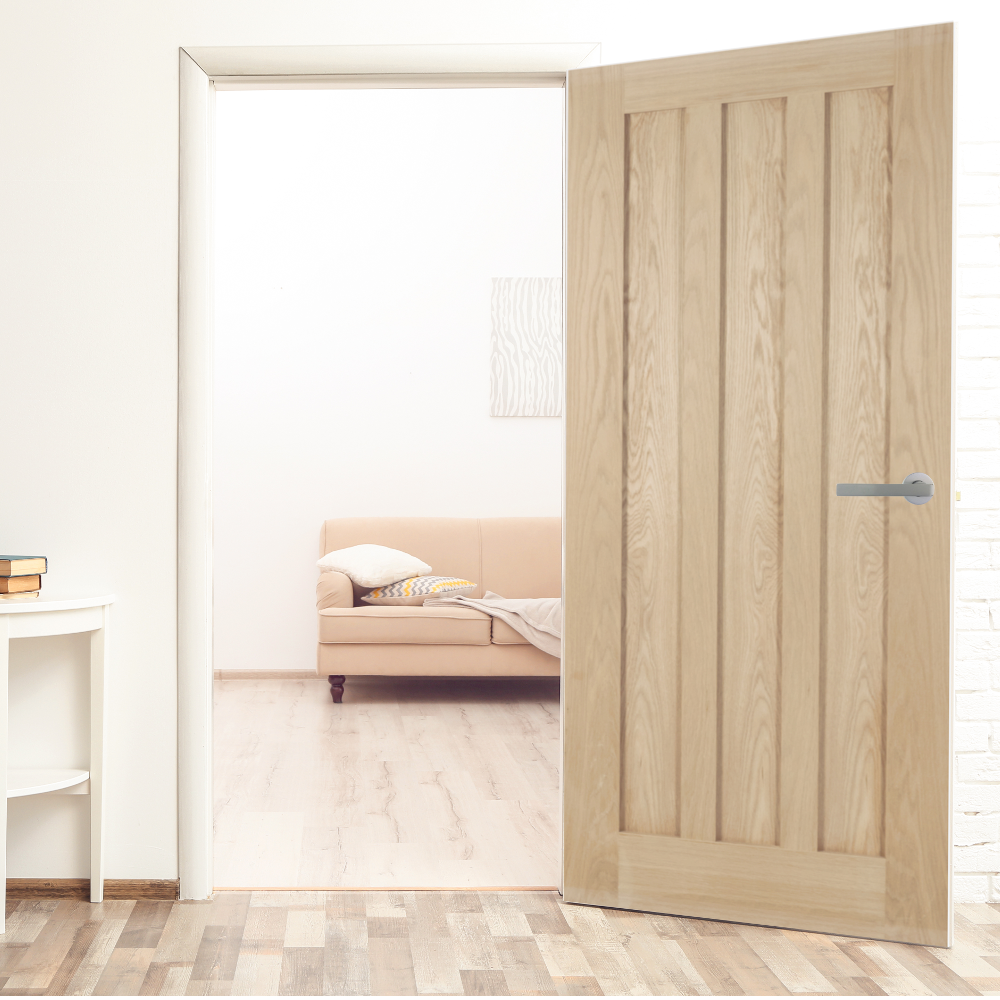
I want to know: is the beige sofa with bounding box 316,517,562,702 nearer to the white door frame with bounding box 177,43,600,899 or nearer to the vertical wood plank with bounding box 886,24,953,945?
the white door frame with bounding box 177,43,600,899

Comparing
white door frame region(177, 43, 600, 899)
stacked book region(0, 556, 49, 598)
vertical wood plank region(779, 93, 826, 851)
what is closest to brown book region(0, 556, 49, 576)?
stacked book region(0, 556, 49, 598)

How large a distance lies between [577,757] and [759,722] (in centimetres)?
42

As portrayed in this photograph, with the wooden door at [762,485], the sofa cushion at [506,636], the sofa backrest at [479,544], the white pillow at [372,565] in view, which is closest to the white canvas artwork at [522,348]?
the sofa backrest at [479,544]

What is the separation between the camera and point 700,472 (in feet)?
6.92

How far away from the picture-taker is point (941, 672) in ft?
6.44

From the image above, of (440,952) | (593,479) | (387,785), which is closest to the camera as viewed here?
(440,952)

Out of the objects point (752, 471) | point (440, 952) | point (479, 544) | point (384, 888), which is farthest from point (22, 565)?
point (479, 544)

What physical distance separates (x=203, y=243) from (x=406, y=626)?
2.57m

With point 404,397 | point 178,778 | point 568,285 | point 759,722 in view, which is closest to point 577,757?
point 759,722

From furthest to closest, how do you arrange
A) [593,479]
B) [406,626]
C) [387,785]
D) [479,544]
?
[479,544]
[406,626]
[387,785]
[593,479]

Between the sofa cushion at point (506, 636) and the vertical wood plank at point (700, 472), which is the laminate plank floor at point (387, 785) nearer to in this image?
the sofa cushion at point (506, 636)

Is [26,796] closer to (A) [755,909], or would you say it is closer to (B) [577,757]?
(B) [577,757]

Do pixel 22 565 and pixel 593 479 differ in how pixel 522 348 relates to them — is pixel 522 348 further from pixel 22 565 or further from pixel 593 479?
pixel 22 565

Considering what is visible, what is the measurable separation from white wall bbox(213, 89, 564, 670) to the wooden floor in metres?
3.15
